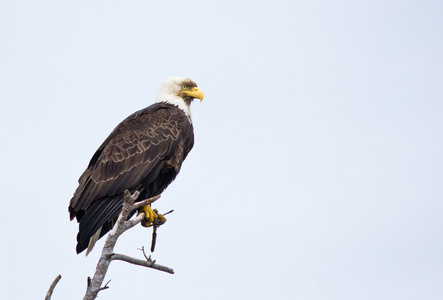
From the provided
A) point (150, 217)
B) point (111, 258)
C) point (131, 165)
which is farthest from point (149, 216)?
point (111, 258)

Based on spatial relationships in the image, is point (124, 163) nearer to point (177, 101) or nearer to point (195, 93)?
point (177, 101)

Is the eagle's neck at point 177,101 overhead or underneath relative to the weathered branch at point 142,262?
overhead

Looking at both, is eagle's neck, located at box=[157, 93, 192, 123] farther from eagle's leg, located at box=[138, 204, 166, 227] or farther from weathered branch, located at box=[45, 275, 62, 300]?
weathered branch, located at box=[45, 275, 62, 300]

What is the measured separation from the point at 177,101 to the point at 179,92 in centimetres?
22

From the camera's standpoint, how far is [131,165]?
9219 millimetres

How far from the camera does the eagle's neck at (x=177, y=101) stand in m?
10.2

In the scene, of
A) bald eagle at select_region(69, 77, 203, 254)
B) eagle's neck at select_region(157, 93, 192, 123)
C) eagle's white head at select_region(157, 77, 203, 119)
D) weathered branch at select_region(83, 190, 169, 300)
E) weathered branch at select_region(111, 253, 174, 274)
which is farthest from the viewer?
eagle's white head at select_region(157, 77, 203, 119)

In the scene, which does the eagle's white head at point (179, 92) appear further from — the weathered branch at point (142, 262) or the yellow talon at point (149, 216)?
the weathered branch at point (142, 262)

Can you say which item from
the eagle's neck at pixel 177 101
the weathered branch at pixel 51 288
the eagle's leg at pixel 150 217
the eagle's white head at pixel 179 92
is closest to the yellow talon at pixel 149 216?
the eagle's leg at pixel 150 217

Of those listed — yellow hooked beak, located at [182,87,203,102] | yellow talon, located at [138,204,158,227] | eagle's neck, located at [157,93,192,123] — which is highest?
yellow hooked beak, located at [182,87,203,102]

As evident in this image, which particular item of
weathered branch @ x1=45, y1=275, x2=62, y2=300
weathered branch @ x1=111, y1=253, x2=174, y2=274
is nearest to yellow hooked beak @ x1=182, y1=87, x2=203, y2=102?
weathered branch @ x1=111, y1=253, x2=174, y2=274

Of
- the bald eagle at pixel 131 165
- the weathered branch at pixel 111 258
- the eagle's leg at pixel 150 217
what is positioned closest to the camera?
the weathered branch at pixel 111 258

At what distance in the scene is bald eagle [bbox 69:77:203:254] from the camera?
28.0 ft

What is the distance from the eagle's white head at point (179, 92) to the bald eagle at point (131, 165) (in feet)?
0.33
